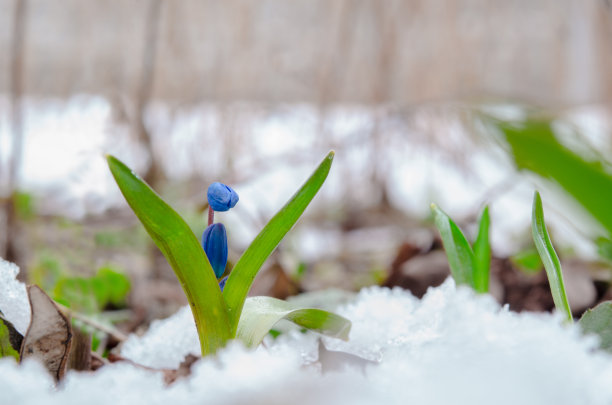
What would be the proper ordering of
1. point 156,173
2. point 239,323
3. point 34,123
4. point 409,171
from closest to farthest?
1. point 239,323
2. point 156,173
3. point 34,123
4. point 409,171

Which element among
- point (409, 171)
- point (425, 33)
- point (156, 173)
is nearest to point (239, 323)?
point (156, 173)

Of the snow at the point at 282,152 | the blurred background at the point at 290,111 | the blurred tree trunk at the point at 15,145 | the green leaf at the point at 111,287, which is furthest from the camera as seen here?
the snow at the point at 282,152

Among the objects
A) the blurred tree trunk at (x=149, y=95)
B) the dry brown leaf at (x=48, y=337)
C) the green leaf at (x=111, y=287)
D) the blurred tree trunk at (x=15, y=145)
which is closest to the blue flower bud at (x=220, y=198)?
the dry brown leaf at (x=48, y=337)

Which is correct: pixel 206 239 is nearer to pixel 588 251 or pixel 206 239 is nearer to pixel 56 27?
pixel 588 251

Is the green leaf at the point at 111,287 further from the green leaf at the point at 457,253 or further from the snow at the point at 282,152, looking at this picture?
the green leaf at the point at 457,253

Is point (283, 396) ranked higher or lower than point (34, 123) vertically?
higher

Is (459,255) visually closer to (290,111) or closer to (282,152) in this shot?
(282,152)

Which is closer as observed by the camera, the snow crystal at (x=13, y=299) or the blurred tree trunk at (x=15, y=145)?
the snow crystal at (x=13, y=299)

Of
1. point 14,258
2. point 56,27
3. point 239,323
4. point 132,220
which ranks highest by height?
point 56,27
